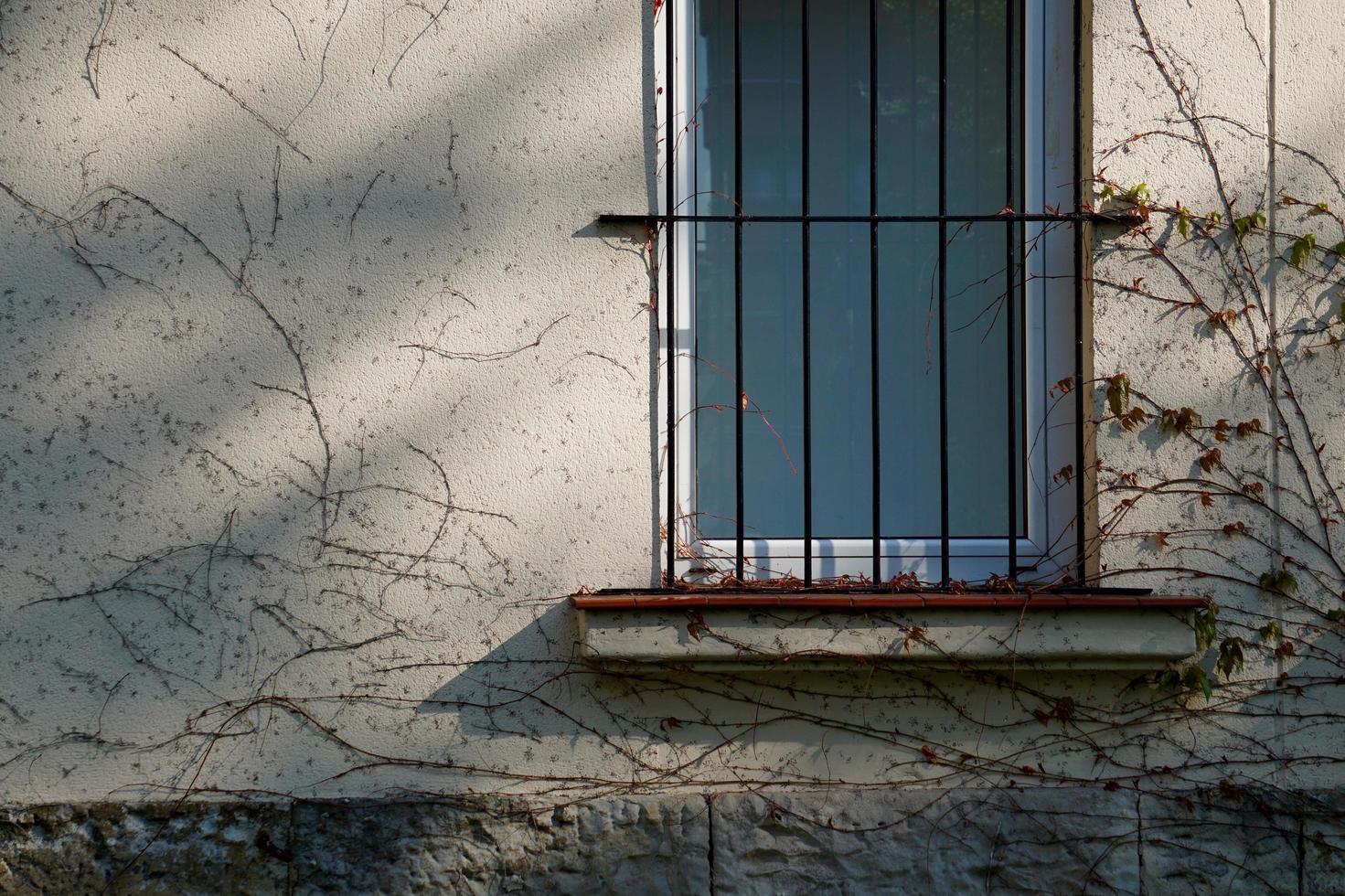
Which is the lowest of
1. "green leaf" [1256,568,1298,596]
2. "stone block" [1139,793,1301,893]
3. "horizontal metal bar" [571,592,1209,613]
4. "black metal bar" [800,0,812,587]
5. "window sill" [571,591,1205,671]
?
"stone block" [1139,793,1301,893]

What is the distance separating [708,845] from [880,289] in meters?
1.46

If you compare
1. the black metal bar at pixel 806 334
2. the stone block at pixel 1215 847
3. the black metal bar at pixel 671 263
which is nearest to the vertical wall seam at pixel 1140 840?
the stone block at pixel 1215 847

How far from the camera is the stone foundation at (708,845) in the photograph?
8.22 feet

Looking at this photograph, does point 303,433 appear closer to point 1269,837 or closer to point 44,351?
point 44,351

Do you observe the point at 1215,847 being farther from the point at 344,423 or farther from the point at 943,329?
the point at 344,423

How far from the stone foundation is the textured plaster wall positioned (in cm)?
7

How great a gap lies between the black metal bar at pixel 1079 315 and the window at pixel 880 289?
3 centimetres

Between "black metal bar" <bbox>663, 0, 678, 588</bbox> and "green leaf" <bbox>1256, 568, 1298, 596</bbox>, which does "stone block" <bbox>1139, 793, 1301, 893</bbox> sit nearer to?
"green leaf" <bbox>1256, 568, 1298, 596</bbox>

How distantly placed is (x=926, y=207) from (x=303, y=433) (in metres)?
1.68

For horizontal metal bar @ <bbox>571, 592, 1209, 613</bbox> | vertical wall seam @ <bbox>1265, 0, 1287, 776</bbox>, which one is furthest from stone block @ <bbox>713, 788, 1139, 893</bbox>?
vertical wall seam @ <bbox>1265, 0, 1287, 776</bbox>

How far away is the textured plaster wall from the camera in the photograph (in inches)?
101

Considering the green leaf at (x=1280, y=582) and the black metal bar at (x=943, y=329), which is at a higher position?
the black metal bar at (x=943, y=329)

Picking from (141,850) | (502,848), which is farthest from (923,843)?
(141,850)

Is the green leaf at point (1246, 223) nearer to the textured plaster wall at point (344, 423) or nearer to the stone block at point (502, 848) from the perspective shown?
the textured plaster wall at point (344, 423)
